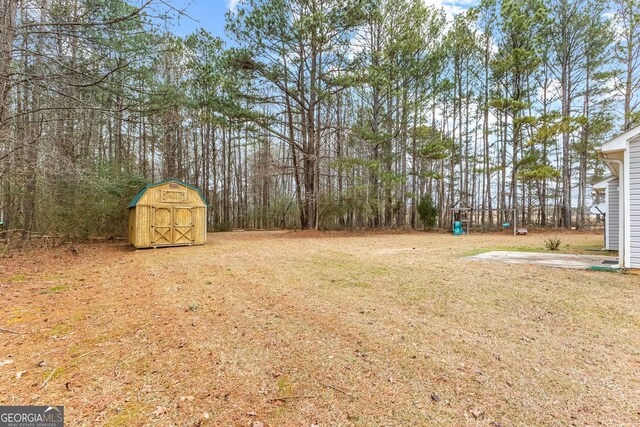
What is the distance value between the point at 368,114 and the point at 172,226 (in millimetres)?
13190

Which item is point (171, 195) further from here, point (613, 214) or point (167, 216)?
point (613, 214)

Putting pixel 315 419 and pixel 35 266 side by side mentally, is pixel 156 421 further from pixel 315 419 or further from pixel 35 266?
pixel 35 266

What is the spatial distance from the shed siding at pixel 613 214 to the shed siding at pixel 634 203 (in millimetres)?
3998

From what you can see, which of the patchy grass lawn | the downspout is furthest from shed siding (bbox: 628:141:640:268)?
the patchy grass lawn

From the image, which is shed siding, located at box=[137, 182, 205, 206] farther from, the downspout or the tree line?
the downspout

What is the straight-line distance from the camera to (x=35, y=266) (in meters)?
6.04

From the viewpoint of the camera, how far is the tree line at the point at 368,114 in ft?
39.2

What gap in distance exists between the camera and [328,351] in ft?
8.05

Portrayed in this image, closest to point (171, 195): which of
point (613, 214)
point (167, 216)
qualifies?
point (167, 216)

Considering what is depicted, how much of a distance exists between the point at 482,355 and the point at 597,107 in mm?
22311

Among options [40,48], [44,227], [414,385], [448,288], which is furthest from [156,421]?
[44,227]

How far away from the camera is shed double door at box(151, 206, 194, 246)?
977 centimetres

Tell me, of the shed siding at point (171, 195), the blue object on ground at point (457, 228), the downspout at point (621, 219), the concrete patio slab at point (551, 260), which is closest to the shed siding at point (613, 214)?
the concrete patio slab at point (551, 260)

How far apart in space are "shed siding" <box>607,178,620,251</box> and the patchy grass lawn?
519cm
